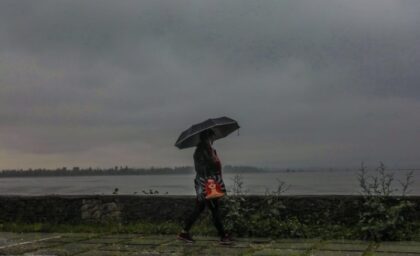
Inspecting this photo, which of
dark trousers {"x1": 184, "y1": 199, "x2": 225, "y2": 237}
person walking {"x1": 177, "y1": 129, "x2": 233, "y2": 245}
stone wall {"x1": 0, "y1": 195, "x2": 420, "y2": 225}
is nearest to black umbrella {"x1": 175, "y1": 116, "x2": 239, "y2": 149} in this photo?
person walking {"x1": 177, "y1": 129, "x2": 233, "y2": 245}

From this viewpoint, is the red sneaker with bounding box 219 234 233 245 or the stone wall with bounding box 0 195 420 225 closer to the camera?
the red sneaker with bounding box 219 234 233 245

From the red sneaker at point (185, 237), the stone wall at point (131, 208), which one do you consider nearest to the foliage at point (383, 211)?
the stone wall at point (131, 208)

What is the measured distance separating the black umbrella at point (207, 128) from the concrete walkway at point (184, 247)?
1380 mm

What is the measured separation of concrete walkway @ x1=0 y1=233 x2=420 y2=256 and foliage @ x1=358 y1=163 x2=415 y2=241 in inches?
12.3

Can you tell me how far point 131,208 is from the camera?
33.1ft

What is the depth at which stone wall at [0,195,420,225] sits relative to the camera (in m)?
9.11

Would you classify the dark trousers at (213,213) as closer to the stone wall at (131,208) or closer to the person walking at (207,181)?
the person walking at (207,181)

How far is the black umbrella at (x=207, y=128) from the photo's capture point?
8047 mm

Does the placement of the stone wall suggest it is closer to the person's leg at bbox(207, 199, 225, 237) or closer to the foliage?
the foliage

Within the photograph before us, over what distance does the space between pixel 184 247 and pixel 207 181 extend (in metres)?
0.95

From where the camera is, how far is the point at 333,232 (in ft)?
28.3

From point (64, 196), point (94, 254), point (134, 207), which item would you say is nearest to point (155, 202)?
point (134, 207)

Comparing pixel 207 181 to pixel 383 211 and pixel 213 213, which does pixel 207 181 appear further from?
pixel 383 211

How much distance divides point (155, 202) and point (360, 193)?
3323 millimetres
